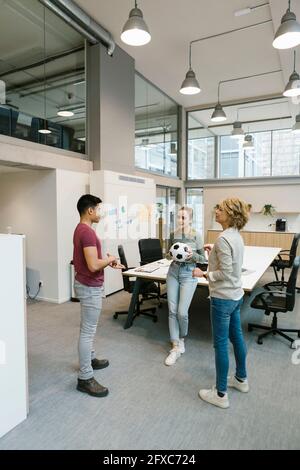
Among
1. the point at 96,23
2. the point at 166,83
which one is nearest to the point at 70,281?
the point at 96,23

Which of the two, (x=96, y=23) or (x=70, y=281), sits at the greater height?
(x=96, y=23)

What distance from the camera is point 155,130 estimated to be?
7.43 meters

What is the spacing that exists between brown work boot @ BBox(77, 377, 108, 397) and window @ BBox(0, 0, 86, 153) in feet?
10.4

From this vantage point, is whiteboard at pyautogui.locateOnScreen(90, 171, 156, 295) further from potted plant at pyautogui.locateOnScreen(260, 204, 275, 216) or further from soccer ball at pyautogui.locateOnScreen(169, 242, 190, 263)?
potted plant at pyautogui.locateOnScreen(260, 204, 275, 216)

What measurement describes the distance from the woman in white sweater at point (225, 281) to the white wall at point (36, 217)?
3.11 metres

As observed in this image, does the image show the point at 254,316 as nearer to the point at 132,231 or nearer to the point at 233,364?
the point at 233,364

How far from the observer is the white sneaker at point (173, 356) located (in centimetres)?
283

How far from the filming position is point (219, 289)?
213 centimetres

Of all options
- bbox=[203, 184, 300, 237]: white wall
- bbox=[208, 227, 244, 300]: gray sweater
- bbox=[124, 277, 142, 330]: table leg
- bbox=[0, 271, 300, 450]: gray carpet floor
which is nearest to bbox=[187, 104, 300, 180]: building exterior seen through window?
bbox=[203, 184, 300, 237]: white wall

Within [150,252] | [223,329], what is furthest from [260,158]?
[223,329]

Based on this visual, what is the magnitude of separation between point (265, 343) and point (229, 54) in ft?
17.2

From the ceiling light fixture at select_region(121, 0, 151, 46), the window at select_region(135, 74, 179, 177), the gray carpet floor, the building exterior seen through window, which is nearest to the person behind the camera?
the gray carpet floor

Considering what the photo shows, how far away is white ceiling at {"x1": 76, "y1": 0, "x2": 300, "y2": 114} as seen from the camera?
4.32 metres
